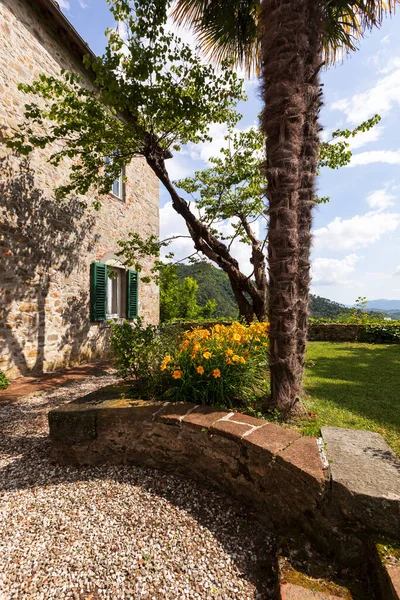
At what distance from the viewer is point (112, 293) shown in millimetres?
8906

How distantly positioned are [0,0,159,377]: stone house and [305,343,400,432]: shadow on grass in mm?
5170

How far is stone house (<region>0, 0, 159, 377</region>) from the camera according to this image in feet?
18.2

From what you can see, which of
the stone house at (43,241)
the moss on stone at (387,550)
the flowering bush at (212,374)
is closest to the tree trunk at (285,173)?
the flowering bush at (212,374)

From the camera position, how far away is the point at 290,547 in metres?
1.80

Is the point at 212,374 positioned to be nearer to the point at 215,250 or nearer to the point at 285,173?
the point at 285,173

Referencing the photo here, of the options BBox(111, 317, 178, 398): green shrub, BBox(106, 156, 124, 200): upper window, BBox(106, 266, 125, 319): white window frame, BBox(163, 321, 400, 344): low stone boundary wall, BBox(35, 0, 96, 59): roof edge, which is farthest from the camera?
BBox(163, 321, 400, 344): low stone boundary wall

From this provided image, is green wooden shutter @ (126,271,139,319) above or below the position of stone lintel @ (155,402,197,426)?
above

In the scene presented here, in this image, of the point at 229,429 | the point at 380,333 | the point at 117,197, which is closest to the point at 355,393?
the point at 229,429

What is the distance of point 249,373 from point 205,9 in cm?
531

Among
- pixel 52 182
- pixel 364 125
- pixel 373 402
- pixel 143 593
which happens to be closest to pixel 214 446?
pixel 143 593

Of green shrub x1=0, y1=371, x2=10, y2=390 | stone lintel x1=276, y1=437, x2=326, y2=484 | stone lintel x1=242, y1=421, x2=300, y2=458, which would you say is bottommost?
green shrub x1=0, y1=371, x2=10, y2=390

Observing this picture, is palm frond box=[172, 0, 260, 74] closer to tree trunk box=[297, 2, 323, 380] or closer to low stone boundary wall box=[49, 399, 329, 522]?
tree trunk box=[297, 2, 323, 380]

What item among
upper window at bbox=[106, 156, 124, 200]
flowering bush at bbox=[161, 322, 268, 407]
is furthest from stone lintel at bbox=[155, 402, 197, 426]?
upper window at bbox=[106, 156, 124, 200]

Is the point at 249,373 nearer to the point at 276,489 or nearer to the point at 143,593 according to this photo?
the point at 276,489
